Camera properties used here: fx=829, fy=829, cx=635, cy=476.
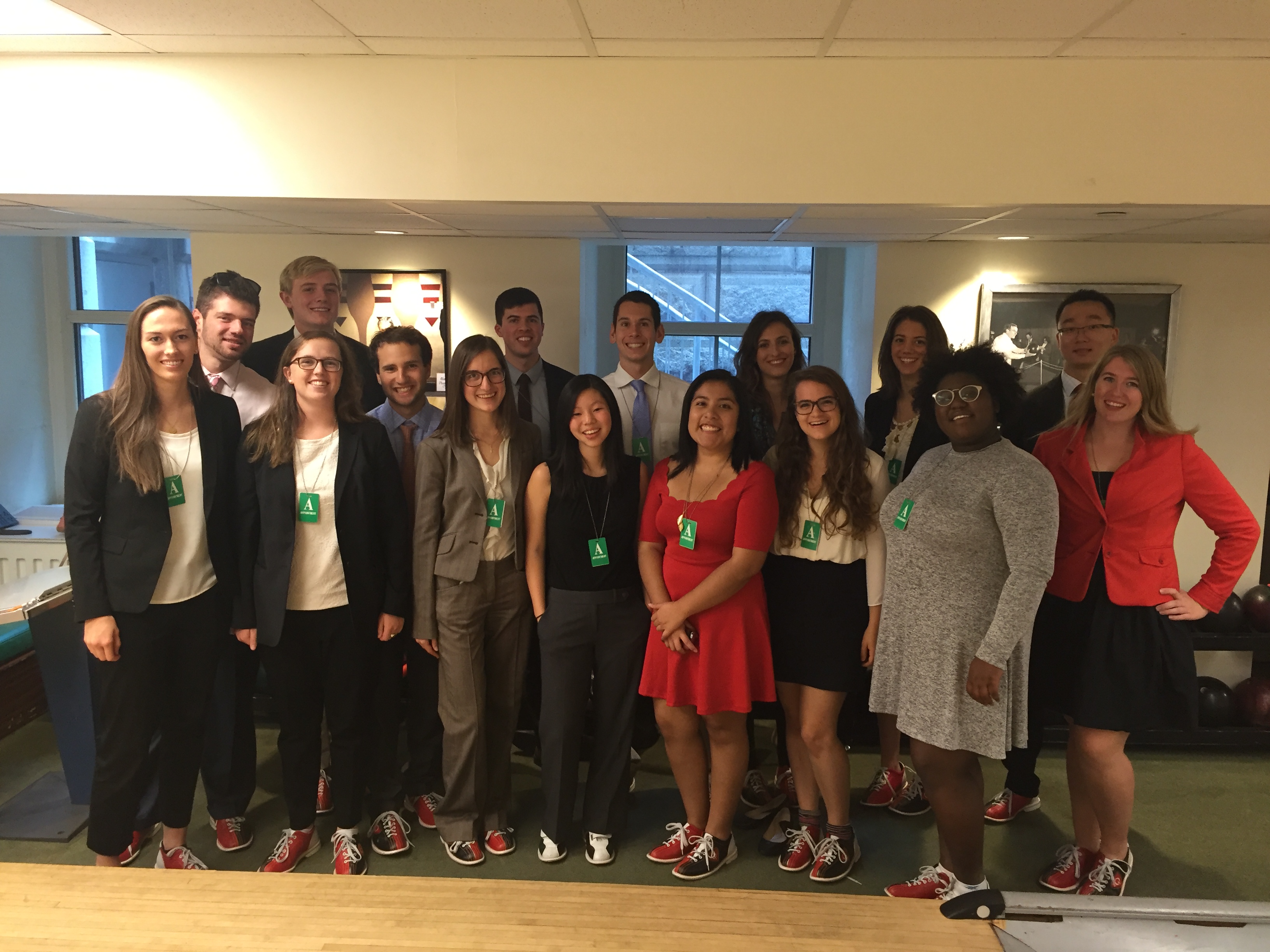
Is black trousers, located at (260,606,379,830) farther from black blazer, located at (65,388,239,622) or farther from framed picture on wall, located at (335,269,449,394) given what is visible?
framed picture on wall, located at (335,269,449,394)

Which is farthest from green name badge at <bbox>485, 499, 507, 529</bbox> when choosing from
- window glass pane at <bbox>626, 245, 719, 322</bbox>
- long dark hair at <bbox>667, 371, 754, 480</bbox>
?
window glass pane at <bbox>626, 245, 719, 322</bbox>

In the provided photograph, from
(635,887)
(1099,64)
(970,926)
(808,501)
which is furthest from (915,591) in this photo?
(1099,64)

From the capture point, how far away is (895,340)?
3.51 m

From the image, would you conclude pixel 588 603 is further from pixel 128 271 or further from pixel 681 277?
pixel 128 271

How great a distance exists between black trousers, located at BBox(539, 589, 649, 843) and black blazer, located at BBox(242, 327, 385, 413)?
4.56 feet

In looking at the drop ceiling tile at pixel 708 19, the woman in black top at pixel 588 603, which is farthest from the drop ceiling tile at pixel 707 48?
the woman in black top at pixel 588 603

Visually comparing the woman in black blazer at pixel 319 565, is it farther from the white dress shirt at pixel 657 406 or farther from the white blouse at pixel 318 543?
the white dress shirt at pixel 657 406

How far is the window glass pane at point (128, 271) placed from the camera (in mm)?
6633

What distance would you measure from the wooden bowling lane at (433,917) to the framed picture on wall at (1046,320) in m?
3.53

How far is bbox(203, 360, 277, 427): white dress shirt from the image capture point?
3461mm

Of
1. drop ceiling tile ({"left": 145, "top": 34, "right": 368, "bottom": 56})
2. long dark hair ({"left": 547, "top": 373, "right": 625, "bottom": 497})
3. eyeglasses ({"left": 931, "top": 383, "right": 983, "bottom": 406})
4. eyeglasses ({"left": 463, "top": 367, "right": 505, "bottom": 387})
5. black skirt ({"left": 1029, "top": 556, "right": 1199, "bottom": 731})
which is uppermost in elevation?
drop ceiling tile ({"left": 145, "top": 34, "right": 368, "bottom": 56})

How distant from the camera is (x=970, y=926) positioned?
1845 mm

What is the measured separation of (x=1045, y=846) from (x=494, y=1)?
3827 mm

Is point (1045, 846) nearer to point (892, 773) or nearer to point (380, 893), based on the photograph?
point (892, 773)
